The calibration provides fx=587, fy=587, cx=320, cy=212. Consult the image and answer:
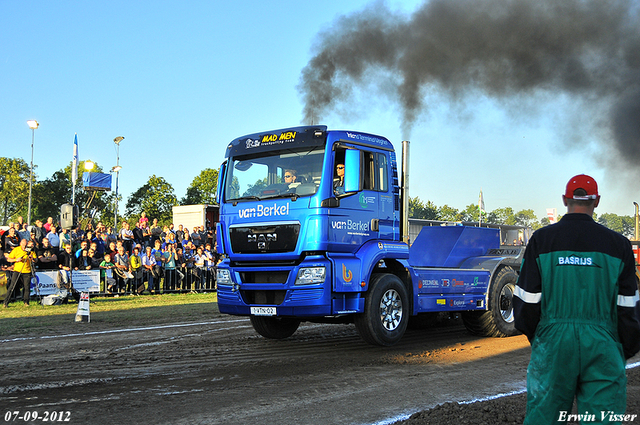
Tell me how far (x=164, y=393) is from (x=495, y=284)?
6.58 metres

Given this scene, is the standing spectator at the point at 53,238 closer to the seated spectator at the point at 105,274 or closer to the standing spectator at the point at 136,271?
the seated spectator at the point at 105,274

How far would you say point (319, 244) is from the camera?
7734 millimetres

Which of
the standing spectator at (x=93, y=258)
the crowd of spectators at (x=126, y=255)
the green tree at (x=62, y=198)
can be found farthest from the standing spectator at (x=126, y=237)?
the green tree at (x=62, y=198)

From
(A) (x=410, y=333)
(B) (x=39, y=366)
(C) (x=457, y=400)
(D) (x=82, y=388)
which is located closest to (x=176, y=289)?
(A) (x=410, y=333)

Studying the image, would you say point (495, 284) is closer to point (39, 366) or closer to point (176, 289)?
point (39, 366)

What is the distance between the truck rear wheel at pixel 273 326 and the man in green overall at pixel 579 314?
6.47 meters

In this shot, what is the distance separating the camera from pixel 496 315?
1016 cm

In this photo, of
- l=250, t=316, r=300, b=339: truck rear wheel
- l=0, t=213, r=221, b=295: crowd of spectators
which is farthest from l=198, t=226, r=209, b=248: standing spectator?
l=250, t=316, r=300, b=339: truck rear wheel

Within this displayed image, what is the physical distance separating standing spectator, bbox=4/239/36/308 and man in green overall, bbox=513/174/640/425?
14809mm

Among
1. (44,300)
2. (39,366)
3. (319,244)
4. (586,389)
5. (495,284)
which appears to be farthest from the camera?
(44,300)

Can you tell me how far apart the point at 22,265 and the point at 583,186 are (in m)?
15.2

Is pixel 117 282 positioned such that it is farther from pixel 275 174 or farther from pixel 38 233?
pixel 275 174

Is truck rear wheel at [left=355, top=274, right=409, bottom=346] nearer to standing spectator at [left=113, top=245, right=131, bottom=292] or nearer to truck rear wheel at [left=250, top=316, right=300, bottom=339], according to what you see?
truck rear wheel at [left=250, top=316, right=300, bottom=339]

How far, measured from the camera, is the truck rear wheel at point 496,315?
1012 centimetres
